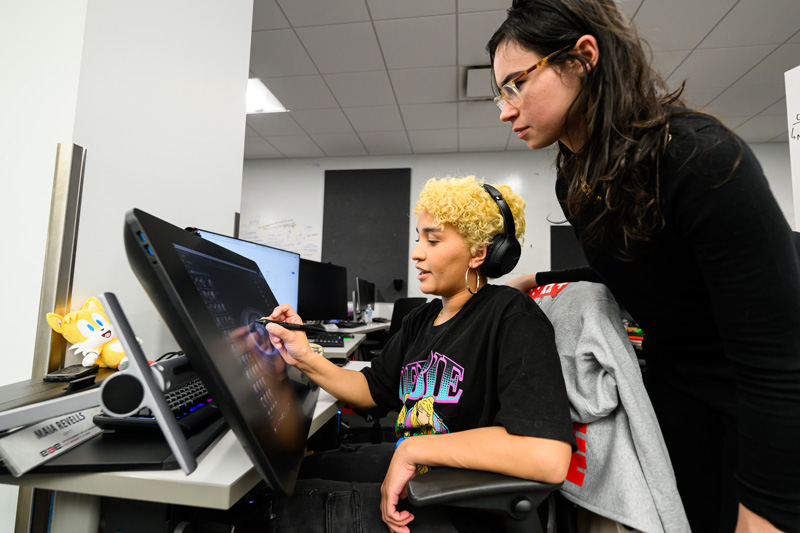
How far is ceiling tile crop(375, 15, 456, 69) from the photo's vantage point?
2.61 m

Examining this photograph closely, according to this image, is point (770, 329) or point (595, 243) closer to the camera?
point (770, 329)

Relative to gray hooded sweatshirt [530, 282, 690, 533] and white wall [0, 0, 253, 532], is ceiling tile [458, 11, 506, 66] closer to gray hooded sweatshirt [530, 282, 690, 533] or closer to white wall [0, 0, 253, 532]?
white wall [0, 0, 253, 532]

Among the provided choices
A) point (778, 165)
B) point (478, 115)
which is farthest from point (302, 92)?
point (778, 165)

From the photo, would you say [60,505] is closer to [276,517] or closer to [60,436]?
[60,436]

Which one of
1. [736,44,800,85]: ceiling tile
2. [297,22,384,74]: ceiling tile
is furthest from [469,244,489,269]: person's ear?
[736,44,800,85]: ceiling tile

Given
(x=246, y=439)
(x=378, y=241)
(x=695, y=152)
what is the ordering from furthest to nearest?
(x=378, y=241) < (x=695, y=152) < (x=246, y=439)

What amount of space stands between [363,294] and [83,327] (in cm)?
323

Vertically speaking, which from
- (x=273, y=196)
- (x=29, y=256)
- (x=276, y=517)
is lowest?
(x=276, y=517)

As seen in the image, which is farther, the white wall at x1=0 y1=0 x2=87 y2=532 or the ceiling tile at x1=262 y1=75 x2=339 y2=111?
the ceiling tile at x1=262 y1=75 x2=339 y2=111

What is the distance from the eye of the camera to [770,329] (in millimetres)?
Answer: 503

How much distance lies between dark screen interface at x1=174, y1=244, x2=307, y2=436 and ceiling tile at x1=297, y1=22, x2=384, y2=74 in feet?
8.34

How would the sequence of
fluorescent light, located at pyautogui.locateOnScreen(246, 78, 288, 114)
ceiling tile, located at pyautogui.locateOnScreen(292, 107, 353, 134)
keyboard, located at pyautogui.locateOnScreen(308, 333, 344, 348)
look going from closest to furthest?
keyboard, located at pyautogui.locateOnScreen(308, 333, 344, 348) → fluorescent light, located at pyautogui.locateOnScreen(246, 78, 288, 114) → ceiling tile, located at pyautogui.locateOnScreen(292, 107, 353, 134)

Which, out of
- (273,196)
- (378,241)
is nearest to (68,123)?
(378,241)

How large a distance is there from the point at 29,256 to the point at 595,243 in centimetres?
131
